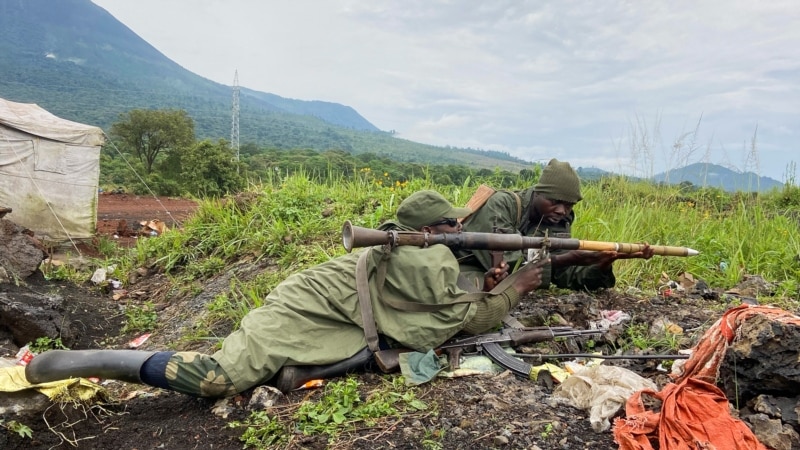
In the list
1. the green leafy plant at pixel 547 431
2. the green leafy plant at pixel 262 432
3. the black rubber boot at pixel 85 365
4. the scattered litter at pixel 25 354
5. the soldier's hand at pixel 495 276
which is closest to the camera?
the green leafy plant at pixel 547 431

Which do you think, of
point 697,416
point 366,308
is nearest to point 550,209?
point 366,308

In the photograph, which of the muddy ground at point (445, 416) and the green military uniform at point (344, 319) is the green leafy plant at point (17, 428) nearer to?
the muddy ground at point (445, 416)

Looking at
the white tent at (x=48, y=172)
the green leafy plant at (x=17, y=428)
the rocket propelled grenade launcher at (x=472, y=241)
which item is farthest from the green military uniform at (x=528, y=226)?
the white tent at (x=48, y=172)

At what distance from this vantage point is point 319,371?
3.33m

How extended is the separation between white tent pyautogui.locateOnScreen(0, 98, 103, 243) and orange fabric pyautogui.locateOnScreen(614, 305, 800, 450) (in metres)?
10.3

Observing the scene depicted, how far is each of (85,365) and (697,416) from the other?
291 centimetres

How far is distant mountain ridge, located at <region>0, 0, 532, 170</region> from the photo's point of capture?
92125 millimetres

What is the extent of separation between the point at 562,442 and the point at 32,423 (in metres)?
2.60

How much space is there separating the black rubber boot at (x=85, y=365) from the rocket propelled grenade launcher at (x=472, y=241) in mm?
1296

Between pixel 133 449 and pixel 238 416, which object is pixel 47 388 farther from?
pixel 238 416

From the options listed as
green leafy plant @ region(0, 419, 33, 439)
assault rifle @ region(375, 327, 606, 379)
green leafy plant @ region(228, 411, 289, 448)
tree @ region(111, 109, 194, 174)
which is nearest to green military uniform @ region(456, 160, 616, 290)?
assault rifle @ region(375, 327, 606, 379)

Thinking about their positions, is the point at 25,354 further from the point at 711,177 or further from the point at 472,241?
the point at 711,177

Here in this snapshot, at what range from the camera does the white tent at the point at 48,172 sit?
395 inches

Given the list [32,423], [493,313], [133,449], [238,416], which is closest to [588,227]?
[493,313]
